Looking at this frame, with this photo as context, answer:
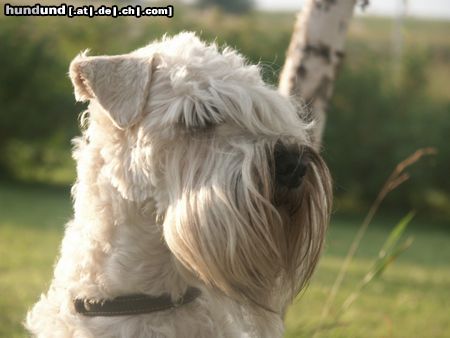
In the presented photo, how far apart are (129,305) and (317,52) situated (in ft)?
6.63

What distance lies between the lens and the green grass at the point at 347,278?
26.7 feet

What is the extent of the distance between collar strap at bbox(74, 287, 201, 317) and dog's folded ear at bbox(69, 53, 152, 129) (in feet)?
2.25

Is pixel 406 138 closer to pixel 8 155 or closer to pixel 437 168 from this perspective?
pixel 437 168

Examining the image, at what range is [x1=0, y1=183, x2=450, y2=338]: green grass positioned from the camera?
8141 millimetres

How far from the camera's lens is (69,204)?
15734mm

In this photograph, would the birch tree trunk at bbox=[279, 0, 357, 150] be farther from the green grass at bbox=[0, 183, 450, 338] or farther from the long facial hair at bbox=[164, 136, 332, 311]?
the long facial hair at bbox=[164, 136, 332, 311]

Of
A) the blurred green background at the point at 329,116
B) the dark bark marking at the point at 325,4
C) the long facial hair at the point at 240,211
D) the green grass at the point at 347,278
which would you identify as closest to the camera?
the long facial hair at the point at 240,211

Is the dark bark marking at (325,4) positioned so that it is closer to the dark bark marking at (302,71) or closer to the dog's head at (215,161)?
the dark bark marking at (302,71)

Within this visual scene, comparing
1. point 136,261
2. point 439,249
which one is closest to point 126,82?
point 136,261

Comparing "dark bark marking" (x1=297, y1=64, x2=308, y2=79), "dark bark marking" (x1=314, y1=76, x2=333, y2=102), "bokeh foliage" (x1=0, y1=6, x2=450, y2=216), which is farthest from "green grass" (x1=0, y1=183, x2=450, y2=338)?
"dark bark marking" (x1=297, y1=64, x2=308, y2=79)

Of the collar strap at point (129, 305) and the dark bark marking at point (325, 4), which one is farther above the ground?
the dark bark marking at point (325, 4)

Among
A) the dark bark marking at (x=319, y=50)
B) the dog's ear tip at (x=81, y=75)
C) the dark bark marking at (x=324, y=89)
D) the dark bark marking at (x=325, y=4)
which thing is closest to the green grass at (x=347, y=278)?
the dark bark marking at (x=324, y=89)

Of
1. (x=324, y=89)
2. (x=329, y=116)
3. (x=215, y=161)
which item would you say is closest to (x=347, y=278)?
(x=324, y=89)

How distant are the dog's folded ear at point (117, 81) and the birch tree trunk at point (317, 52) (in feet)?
4.68
